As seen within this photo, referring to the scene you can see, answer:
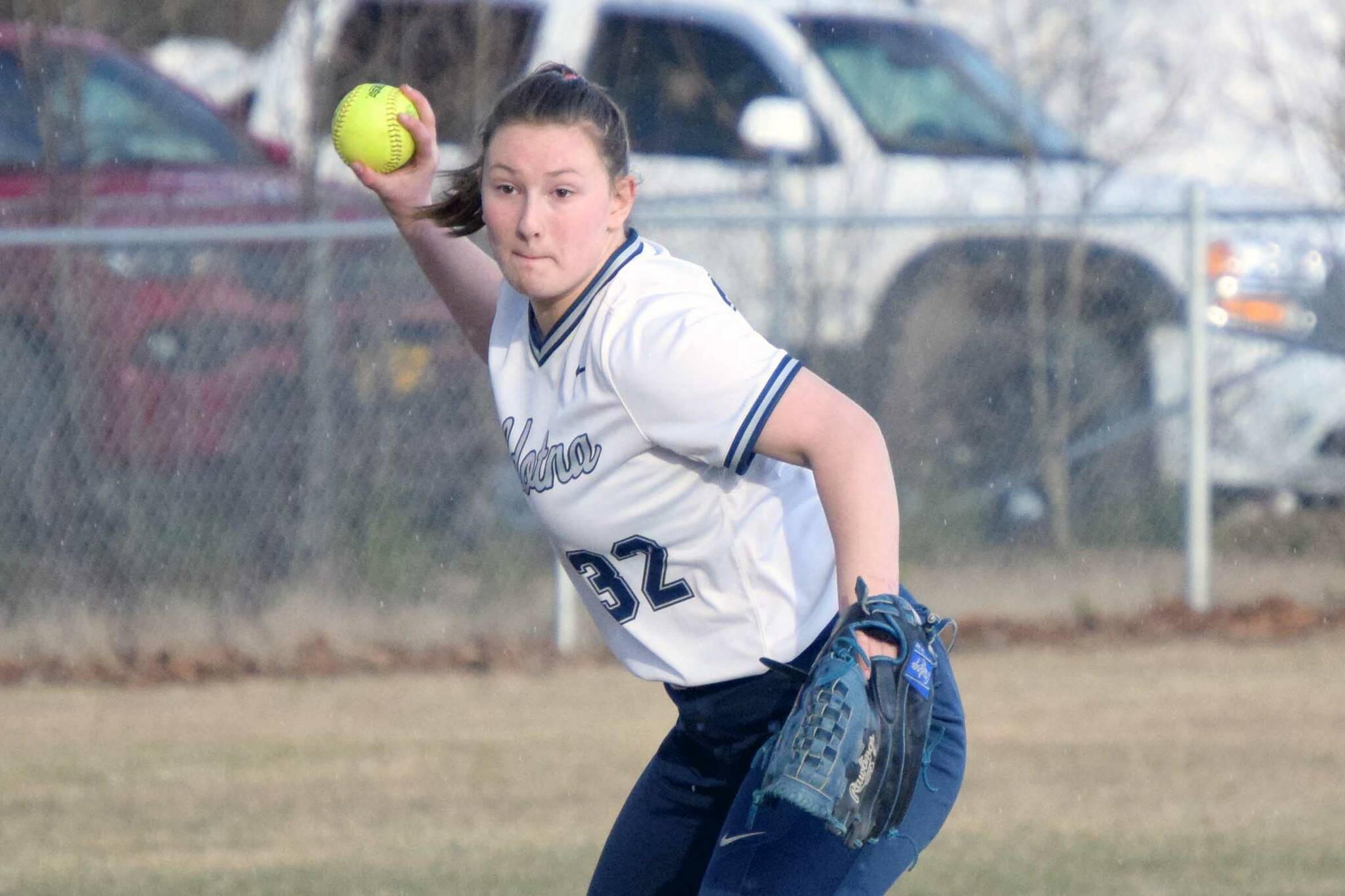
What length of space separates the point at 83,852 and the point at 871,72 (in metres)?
5.23

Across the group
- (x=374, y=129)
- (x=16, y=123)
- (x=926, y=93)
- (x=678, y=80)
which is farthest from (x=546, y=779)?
(x=926, y=93)

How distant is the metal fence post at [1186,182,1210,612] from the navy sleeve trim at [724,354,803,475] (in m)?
5.54

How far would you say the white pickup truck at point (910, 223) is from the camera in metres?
7.75

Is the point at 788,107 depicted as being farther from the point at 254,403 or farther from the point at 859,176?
the point at 254,403

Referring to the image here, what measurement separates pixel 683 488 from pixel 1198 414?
217 inches

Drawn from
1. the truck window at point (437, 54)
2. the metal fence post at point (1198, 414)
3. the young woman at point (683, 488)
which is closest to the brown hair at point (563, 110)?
the young woman at point (683, 488)

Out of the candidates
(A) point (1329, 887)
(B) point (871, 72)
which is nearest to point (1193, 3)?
(B) point (871, 72)

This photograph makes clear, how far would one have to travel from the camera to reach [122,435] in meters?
7.29

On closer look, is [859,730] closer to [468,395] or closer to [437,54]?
[468,395]

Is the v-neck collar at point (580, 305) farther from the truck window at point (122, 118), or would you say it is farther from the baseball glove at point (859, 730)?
the truck window at point (122, 118)

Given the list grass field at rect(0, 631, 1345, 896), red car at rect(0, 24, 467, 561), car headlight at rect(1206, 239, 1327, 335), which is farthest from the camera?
car headlight at rect(1206, 239, 1327, 335)

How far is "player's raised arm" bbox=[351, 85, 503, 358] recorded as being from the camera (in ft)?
11.3

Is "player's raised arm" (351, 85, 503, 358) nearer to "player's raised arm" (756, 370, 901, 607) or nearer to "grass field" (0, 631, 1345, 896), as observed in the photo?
"player's raised arm" (756, 370, 901, 607)

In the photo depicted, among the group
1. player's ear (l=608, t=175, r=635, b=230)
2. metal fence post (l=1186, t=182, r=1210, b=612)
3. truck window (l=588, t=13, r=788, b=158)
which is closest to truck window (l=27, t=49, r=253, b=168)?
truck window (l=588, t=13, r=788, b=158)
